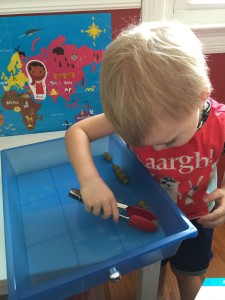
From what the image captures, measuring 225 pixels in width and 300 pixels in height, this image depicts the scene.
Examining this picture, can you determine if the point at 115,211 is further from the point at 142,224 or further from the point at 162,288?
the point at 162,288

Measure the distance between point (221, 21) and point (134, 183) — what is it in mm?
530

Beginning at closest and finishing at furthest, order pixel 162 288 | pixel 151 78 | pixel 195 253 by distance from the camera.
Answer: pixel 151 78 < pixel 195 253 < pixel 162 288

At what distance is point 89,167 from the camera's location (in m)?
0.57

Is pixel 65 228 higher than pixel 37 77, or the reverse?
pixel 37 77

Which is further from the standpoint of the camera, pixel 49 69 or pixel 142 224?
pixel 49 69

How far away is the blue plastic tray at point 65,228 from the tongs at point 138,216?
0.5 inches

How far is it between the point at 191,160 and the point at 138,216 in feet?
0.52

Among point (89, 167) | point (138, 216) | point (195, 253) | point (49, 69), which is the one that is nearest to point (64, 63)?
point (49, 69)

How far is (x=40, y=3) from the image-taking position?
69cm

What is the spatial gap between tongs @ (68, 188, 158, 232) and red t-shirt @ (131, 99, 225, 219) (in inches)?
3.9

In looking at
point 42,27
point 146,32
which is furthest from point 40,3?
point 146,32

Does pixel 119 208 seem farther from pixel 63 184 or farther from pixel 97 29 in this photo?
pixel 97 29

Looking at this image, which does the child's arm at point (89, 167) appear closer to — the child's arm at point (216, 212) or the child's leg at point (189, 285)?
the child's arm at point (216, 212)

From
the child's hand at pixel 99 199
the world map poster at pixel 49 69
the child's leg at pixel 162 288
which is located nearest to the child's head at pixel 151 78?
the child's hand at pixel 99 199
